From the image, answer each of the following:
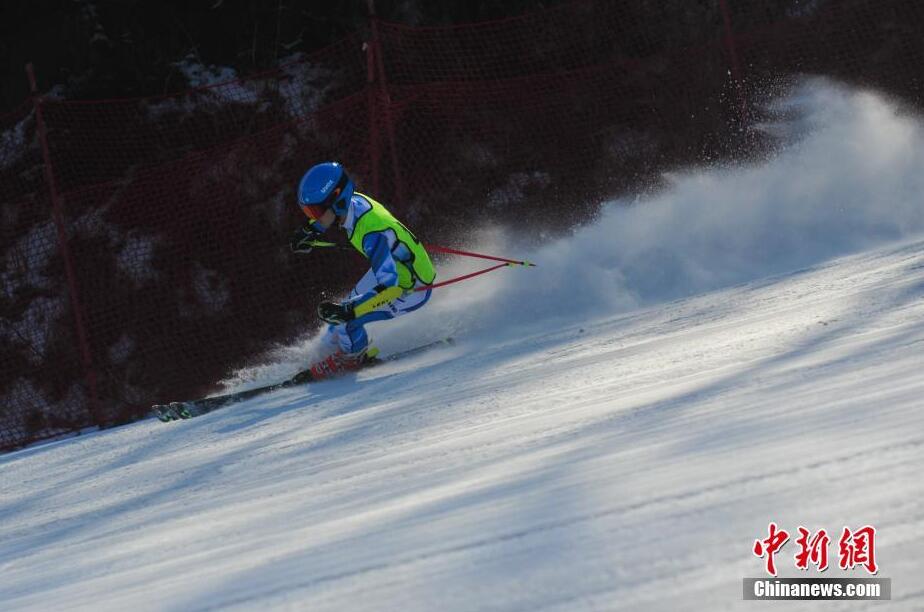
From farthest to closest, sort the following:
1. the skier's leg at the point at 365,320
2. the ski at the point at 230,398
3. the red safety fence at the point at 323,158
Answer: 1. the red safety fence at the point at 323,158
2. the skier's leg at the point at 365,320
3. the ski at the point at 230,398

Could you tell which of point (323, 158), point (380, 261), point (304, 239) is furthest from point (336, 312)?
point (323, 158)

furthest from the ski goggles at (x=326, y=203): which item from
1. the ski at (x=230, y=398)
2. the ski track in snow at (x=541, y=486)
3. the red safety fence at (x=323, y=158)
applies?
the red safety fence at (x=323, y=158)

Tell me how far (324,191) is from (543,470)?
3647 mm

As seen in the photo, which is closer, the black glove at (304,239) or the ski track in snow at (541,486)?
the ski track in snow at (541,486)

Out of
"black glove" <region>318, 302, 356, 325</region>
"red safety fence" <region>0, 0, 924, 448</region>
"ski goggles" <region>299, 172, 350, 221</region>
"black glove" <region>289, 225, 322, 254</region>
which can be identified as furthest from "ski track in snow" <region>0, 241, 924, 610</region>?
"red safety fence" <region>0, 0, 924, 448</region>

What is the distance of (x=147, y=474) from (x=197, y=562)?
70.4 inches

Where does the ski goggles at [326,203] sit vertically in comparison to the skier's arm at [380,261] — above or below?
above

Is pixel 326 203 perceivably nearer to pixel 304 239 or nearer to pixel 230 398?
pixel 304 239

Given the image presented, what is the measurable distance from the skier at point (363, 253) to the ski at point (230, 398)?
10 centimetres

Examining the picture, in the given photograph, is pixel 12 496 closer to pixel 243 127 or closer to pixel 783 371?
pixel 783 371

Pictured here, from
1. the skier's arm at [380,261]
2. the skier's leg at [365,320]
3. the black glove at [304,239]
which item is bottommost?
the skier's leg at [365,320]

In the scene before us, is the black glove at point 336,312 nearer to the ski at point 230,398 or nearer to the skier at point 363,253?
the skier at point 363,253

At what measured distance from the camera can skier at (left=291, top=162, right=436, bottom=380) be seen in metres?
5.90

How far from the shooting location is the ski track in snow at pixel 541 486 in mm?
1983
